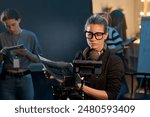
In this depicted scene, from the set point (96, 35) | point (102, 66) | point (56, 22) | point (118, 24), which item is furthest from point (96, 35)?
point (118, 24)

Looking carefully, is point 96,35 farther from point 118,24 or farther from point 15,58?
point 118,24

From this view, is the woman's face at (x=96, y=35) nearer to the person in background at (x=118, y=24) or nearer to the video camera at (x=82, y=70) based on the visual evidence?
the video camera at (x=82, y=70)

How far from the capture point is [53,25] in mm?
1892

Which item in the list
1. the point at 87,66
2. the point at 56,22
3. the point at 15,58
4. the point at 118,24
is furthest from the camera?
the point at 118,24

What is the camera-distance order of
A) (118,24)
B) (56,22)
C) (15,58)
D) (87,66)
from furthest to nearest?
1. (118,24)
2. (56,22)
3. (15,58)
4. (87,66)

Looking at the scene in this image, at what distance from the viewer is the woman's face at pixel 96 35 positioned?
4.21ft

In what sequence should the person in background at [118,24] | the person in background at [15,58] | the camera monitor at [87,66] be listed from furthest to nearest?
the person in background at [118,24] → the person in background at [15,58] → the camera monitor at [87,66]

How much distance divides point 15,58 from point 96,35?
670 millimetres

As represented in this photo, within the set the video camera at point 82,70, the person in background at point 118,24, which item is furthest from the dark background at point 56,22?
the video camera at point 82,70

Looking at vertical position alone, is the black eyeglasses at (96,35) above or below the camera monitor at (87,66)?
above

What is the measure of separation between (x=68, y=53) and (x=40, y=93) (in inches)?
12.4

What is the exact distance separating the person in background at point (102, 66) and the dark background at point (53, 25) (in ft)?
1.76

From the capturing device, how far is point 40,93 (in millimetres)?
1929

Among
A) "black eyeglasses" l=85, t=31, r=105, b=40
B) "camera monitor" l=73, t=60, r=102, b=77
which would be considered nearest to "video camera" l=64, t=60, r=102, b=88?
"camera monitor" l=73, t=60, r=102, b=77
